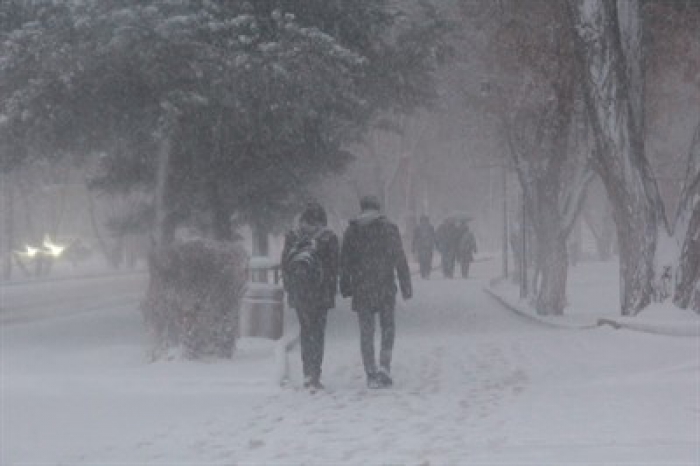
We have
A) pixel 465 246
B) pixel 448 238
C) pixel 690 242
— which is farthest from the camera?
pixel 465 246

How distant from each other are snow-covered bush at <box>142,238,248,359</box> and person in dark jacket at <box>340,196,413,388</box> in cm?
156

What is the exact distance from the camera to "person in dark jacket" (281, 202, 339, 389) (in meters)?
10.3

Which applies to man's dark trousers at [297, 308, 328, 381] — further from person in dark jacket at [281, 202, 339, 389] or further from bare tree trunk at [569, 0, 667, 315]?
bare tree trunk at [569, 0, 667, 315]

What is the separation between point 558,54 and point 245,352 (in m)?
6.95

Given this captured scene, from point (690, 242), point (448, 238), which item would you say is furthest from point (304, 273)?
point (448, 238)

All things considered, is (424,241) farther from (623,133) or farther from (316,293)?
(316,293)

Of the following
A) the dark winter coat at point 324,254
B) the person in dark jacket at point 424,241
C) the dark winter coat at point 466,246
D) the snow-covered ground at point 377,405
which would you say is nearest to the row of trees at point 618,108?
the snow-covered ground at point 377,405

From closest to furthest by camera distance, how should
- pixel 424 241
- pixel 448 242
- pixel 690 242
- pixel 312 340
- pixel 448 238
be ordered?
pixel 312 340, pixel 690 242, pixel 424 241, pixel 448 238, pixel 448 242

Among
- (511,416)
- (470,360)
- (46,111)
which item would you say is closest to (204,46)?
(46,111)

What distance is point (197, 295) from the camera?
1126 cm

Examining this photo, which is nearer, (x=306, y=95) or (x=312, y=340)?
(x=312, y=340)

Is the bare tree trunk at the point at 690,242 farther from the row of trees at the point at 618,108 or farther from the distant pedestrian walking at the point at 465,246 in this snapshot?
the distant pedestrian walking at the point at 465,246

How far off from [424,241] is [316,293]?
2582 centimetres

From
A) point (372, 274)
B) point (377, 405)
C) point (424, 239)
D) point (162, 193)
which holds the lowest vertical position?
point (377, 405)
